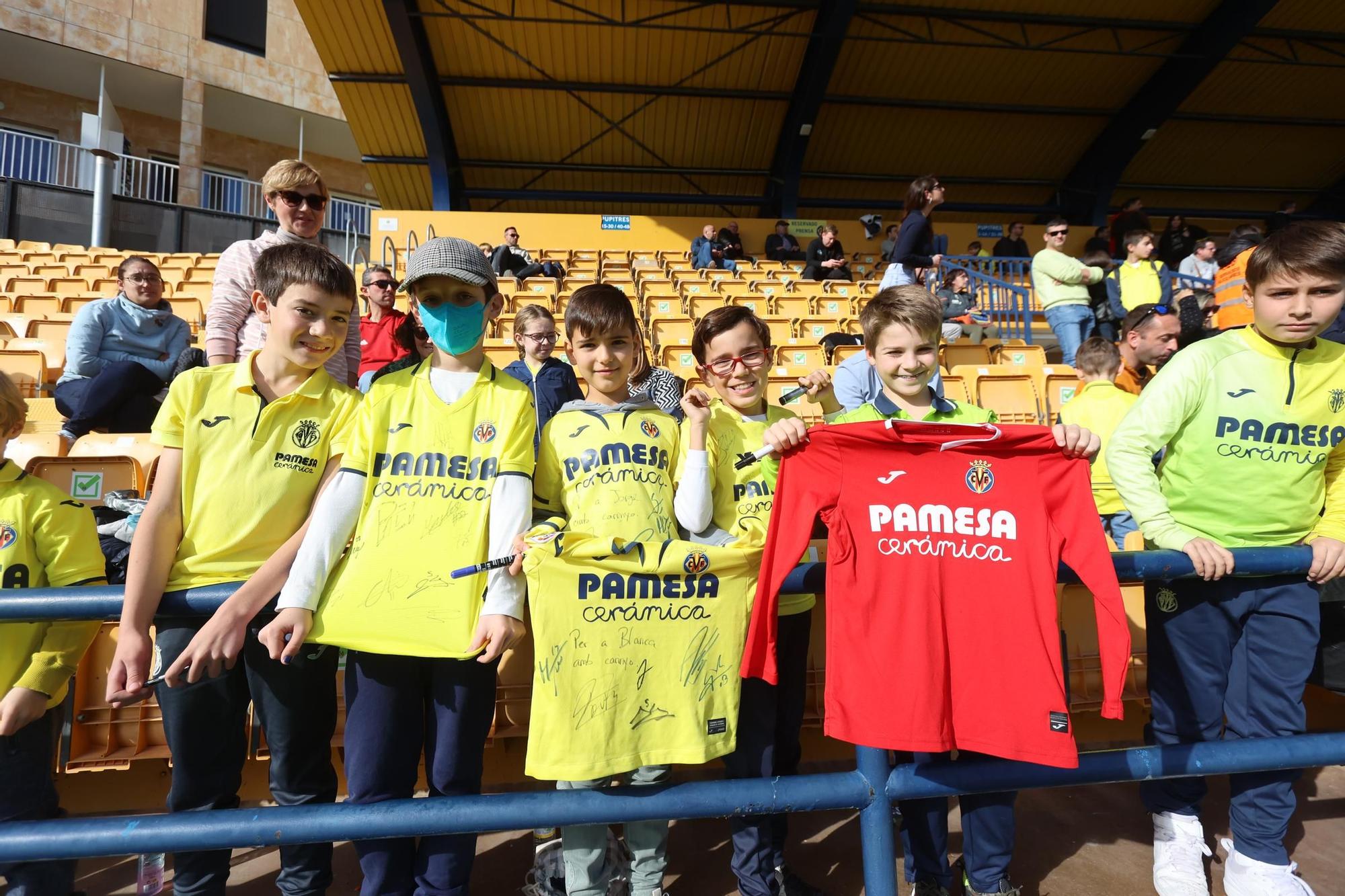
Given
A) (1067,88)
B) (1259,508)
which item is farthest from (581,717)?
(1067,88)

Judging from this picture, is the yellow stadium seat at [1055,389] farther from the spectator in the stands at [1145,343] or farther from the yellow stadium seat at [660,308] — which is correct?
the yellow stadium seat at [660,308]

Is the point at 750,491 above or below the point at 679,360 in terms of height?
below

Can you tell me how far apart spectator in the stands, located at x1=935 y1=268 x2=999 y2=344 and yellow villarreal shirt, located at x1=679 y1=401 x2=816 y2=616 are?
519 cm

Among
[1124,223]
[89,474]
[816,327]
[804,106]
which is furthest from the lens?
[804,106]

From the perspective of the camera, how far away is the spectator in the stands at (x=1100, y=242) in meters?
13.2

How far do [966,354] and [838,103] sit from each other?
31.1 ft

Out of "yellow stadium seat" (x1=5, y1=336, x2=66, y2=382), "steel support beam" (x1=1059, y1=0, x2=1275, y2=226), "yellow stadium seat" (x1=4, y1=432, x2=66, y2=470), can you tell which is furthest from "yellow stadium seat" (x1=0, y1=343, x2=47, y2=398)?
"steel support beam" (x1=1059, y1=0, x2=1275, y2=226)

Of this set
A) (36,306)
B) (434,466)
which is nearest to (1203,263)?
(434,466)

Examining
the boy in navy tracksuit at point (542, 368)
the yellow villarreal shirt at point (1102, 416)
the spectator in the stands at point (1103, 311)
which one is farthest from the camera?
the spectator in the stands at point (1103, 311)

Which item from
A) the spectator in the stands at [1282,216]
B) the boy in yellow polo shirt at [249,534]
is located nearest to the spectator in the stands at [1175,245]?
the spectator in the stands at [1282,216]

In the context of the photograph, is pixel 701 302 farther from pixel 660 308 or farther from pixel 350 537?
pixel 350 537

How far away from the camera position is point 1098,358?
13.6 feet

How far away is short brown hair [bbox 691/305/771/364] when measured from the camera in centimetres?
220

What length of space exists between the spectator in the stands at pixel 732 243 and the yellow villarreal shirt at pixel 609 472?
37.7 ft
